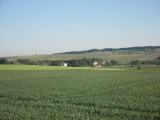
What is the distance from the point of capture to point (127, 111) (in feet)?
52.5

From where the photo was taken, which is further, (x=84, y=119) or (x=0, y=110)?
(x=0, y=110)

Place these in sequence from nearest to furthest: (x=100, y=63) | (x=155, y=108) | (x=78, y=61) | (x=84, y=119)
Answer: (x=84, y=119) < (x=155, y=108) < (x=78, y=61) < (x=100, y=63)

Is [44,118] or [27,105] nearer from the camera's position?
[44,118]

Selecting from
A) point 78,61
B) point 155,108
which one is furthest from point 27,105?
point 78,61

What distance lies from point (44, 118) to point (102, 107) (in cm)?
451

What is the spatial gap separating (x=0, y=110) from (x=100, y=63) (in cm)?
12051

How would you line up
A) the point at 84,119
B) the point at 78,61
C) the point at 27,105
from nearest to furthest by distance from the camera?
the point at 84,119 → the point at 27,105 → the point at 78,61

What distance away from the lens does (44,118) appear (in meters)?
14.2

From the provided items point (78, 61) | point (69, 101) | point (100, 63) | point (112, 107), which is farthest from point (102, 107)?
point (100, 63)

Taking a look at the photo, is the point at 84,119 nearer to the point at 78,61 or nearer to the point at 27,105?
the point at 27,105

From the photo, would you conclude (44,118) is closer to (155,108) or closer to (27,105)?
(27,105)

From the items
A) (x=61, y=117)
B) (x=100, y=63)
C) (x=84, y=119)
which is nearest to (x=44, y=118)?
(x=61, y=117)

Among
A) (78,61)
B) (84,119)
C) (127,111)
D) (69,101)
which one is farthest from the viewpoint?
(78,61)

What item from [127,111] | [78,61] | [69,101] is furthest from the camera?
[78,61]
